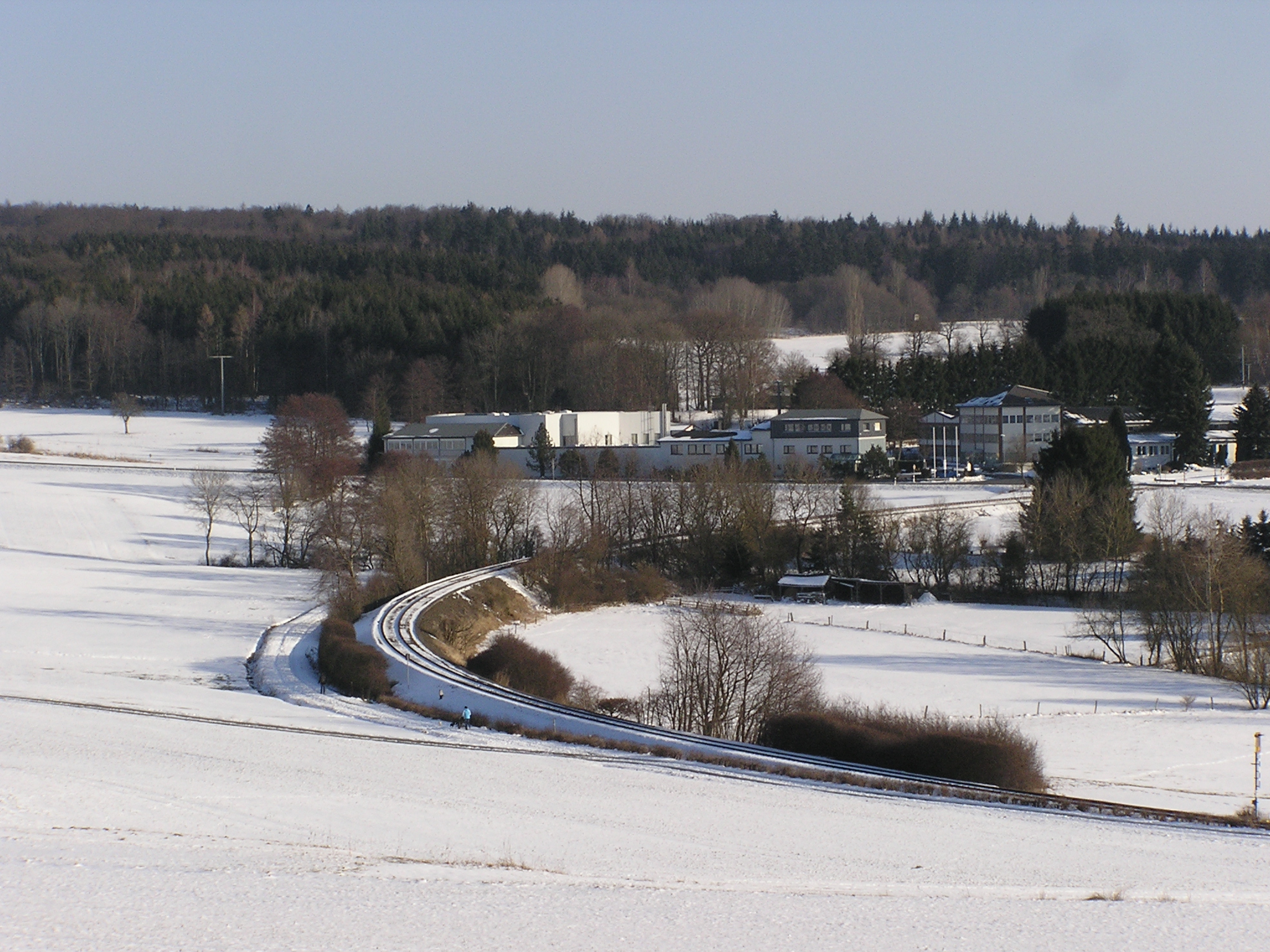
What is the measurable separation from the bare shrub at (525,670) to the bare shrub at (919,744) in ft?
18.5

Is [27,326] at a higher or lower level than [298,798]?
higher

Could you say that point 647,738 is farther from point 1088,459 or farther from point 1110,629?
point 1088,459

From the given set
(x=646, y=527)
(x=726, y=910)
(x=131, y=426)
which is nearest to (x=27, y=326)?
(x=131, y=426)

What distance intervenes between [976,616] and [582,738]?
2210 cm

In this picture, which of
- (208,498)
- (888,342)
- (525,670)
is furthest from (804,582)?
(888,342)

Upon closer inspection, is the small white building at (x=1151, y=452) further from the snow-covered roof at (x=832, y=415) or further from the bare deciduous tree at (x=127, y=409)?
the bare deciduous tree at (x=127, y=409)

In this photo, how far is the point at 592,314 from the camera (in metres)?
98.8

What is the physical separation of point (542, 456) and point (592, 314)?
116 feet

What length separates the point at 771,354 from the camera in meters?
93.0

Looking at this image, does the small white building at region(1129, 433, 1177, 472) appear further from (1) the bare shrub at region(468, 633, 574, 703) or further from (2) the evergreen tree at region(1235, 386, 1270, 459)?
(1) the bare shrub at region(468, 633, 574, 703)

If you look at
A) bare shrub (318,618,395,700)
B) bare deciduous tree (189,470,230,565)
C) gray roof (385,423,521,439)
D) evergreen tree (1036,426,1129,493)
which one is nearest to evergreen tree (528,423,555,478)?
gray roof (385,423,521,439)

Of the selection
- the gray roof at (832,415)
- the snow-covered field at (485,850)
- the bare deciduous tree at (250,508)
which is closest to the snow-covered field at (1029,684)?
the snow-covered field at (485,850)

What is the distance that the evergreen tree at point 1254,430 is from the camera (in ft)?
211

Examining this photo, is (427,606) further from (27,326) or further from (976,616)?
(27,326)
